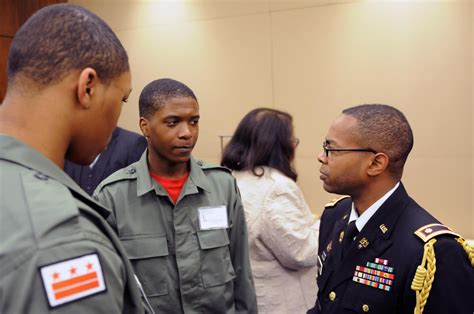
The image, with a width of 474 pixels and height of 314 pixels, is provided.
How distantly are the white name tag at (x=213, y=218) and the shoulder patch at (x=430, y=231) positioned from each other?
0.73 metres

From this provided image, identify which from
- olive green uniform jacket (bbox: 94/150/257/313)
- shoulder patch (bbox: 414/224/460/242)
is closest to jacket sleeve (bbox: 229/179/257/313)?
olive green uniform jacket (bbox: 94/150/257/313)

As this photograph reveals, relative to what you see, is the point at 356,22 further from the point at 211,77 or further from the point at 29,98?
the point at 29,98

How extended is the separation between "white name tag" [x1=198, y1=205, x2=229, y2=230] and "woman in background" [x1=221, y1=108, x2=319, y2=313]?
1.16 feet

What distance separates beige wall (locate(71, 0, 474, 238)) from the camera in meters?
3.70

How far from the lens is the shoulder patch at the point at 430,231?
134 cm

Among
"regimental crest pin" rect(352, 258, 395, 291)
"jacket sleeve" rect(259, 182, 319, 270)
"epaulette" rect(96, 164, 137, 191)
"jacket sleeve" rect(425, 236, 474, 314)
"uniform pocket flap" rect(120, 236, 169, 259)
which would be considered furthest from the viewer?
"jacket sleeve" rect(259, 182, 319, 270)

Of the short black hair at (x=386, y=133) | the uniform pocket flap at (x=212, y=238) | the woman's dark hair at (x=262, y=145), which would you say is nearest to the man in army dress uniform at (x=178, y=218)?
the uniform pocket flap at (x=212, y=238)

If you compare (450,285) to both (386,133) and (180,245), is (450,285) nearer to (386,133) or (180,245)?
(386,133)

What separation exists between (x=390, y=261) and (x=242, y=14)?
353 centimetres

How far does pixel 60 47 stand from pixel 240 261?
1.25m

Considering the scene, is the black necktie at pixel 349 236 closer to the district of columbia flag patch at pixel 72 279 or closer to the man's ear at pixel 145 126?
the man's ear at pixel 145 126

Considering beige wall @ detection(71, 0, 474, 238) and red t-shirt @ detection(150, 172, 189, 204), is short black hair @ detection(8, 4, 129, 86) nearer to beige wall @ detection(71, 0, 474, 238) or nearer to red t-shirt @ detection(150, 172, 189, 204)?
red t-shirt @ detection(150, 172, 189, 204)

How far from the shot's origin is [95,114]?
33.9 inches

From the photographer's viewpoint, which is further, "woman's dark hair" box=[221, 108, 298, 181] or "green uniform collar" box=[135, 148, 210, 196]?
"woman's dark hair" box=[221, 108, 298, 181]
